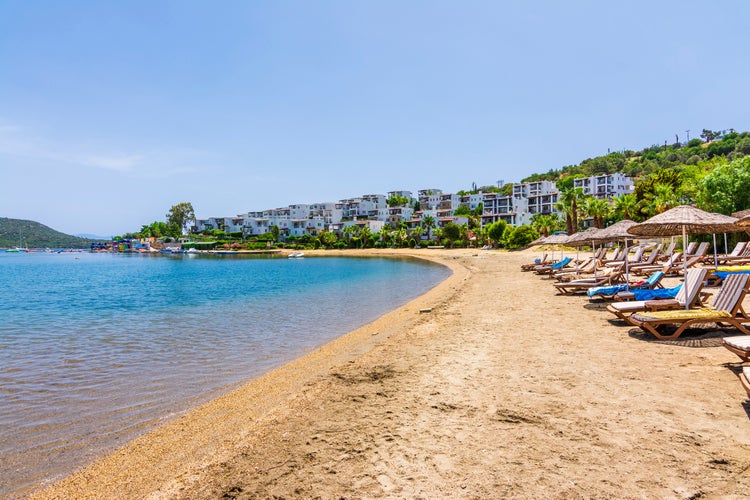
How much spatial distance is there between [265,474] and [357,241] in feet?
314

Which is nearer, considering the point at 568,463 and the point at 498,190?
the point at 568,463

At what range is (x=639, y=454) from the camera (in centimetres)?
395

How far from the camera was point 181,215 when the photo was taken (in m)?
138

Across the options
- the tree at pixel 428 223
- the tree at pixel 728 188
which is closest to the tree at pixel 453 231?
the tree at pixel 428 223

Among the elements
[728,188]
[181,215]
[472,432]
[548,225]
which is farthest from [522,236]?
[181,215]

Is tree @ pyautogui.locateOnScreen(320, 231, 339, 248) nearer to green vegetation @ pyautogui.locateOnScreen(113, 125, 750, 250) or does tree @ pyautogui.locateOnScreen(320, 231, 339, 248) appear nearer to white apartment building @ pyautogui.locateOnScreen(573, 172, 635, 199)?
green vegetation @ pyautogui.locateOnScreen(113, 125, 750, 250)

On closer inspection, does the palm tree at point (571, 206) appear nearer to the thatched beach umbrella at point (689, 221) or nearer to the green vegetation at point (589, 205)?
the green vegetation at point (589, 205)

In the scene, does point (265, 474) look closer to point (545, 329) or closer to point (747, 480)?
point (747, 480)

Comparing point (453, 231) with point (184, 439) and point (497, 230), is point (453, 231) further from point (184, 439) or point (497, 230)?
point (184, 439)

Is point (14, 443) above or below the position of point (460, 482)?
below

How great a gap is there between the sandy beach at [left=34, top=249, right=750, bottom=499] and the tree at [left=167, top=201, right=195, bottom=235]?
144 metres

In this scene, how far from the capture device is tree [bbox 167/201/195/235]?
5404 inches

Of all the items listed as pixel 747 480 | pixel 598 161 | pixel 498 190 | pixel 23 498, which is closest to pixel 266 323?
pixel 23 498

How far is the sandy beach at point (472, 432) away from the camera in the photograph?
145 inches
